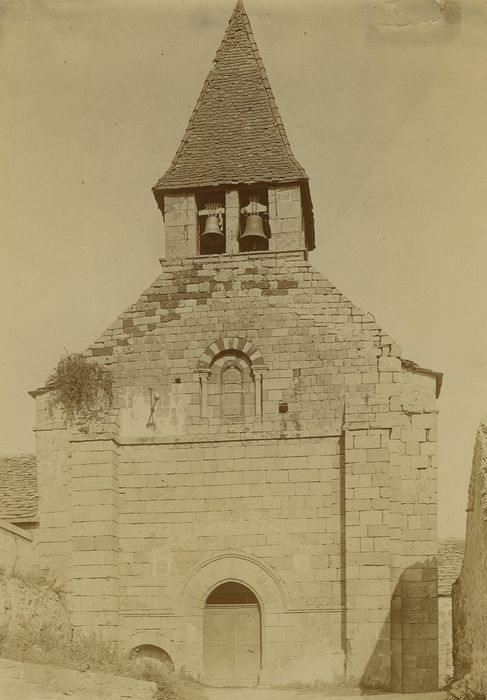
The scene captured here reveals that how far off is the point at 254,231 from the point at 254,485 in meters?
4.75

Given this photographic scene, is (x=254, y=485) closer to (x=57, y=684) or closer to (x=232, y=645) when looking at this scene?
(x=232, y=645)

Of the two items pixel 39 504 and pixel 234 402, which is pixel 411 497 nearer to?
pixel 234 402

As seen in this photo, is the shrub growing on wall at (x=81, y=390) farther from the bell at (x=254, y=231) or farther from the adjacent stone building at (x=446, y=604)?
the adjacent stone building at (x=446, y=604)

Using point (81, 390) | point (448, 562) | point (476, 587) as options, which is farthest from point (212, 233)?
point (448, 562)

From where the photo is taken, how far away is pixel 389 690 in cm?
1744

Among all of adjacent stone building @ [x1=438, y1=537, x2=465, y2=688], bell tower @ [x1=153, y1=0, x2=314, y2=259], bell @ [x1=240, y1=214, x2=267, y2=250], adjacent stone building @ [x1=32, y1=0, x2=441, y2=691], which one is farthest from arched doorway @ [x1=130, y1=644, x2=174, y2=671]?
→ adjacent stone building @ [x1=438, y1=537, x2=465, y2=688]

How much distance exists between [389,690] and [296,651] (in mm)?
1601

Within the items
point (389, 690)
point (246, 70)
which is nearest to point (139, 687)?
point (389, 690)

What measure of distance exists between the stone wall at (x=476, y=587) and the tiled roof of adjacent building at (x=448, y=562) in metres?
10.4

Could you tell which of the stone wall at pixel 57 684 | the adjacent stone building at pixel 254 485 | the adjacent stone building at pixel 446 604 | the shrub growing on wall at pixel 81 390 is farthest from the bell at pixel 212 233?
the adjacent stone building at pixel 446 604

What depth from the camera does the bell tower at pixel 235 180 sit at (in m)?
20.6

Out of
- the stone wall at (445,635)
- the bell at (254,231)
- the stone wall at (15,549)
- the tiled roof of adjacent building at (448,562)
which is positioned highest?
the bell at (254,231)

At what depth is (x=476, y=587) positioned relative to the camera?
14.4 meters

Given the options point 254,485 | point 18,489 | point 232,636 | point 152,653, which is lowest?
point 152,653
